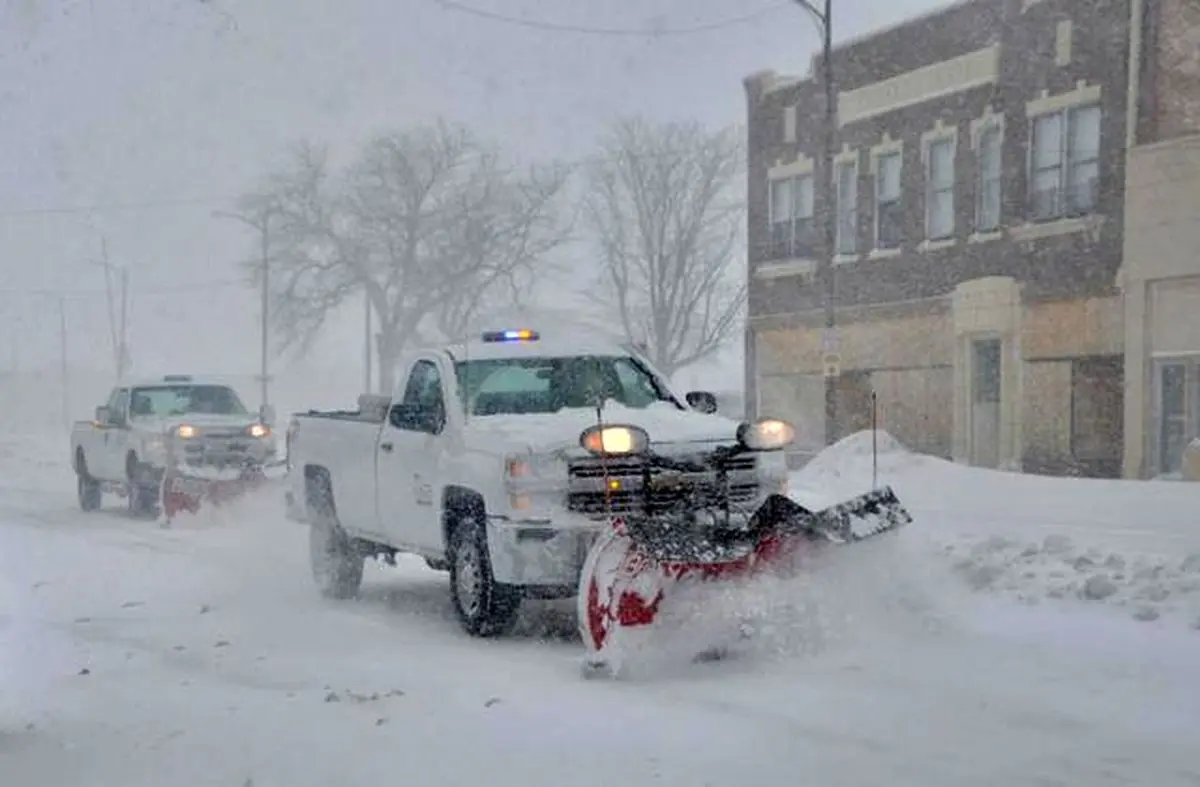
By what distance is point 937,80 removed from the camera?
2833cm

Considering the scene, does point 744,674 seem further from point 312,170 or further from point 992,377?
point 312,170

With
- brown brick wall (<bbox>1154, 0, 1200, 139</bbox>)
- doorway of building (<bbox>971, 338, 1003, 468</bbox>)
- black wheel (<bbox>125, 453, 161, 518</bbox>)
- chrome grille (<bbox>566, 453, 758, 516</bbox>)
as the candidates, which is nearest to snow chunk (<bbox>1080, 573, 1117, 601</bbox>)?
chrome grille (<bbox>566, 453, 758, 516</bbox>)

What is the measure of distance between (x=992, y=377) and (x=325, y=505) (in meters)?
17.9

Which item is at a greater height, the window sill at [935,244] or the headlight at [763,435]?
the window sill at [935,244]

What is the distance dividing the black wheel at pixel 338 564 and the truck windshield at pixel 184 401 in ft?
29.2

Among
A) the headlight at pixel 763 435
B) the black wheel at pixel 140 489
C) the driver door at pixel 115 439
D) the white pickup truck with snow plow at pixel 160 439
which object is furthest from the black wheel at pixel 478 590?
the driver door at pixel 115 439

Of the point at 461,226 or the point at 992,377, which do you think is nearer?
the point at 992,377

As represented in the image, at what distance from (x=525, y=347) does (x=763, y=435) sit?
235 centimetres

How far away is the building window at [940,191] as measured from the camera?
28.2 metres

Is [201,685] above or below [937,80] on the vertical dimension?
below

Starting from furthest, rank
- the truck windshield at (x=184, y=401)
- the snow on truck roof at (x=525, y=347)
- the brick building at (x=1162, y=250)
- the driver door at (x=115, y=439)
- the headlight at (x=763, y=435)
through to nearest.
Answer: the brick building at (x=1162, y=250) → the truck windshield at (x=184, y=401) → the driver door at (x=115, y=439) → the snow on truck roof at (x=525, y=347) → the headlight at (x=763, y=435)

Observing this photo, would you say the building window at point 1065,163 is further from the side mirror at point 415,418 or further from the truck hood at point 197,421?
the side mirror at point 415,418

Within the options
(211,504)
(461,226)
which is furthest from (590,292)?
(211,504)

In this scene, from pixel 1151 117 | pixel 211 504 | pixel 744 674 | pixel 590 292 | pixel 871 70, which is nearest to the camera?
pixel 744 674
